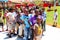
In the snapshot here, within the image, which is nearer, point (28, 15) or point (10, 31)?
point (28, 15)

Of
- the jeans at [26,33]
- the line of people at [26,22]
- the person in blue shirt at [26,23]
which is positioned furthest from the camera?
the jeans at [26,33]

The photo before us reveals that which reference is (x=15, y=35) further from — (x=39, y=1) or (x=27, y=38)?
(x=39, y=1)

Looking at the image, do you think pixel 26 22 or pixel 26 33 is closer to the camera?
pixel 26 22

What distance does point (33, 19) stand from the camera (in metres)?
11.6

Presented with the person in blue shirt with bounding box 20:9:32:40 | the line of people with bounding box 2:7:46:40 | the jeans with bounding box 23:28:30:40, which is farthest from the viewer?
the jeans with bounding box 23:28:30:40

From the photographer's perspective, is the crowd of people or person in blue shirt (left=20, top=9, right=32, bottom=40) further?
person in blue shirt (left=20, top=9, right=32, bottom=40)

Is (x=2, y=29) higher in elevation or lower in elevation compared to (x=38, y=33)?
lower

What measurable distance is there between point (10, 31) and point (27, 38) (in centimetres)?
203

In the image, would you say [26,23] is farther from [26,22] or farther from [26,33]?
[26,33]

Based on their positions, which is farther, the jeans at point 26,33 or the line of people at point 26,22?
the jeans at point 26,33

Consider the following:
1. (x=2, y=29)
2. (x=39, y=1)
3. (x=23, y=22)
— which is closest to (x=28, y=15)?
(x=23, y=22)

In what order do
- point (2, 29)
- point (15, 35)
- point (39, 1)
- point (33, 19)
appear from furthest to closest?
point (39, 1)
point (2, 29)
point (15, 35)
point (33, 19)

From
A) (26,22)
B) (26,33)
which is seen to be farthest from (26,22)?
(26,33)

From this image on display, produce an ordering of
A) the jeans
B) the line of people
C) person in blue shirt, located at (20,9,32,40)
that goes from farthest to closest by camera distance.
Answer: the jeans < person in blue shirt, located at (20,9,32,40) < the line of people
